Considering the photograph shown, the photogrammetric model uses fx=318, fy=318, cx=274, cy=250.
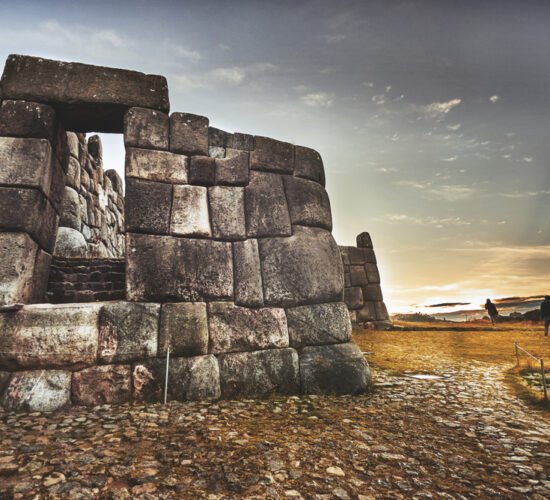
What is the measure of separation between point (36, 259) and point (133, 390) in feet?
5.76

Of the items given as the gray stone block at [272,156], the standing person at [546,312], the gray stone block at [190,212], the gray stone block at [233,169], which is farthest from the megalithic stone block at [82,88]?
the standing person at [546,312]

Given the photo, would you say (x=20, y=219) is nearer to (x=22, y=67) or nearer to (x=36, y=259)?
(x=36, y=259)

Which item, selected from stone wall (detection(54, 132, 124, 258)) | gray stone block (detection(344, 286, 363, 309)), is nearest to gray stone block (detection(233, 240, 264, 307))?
stone wall (detection(54, 132, 124, 258))

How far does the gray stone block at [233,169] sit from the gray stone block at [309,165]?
703 mm

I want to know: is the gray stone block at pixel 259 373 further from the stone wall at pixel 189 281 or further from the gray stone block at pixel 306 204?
the gray stone block at pixel 306 204

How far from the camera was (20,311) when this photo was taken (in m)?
2.94

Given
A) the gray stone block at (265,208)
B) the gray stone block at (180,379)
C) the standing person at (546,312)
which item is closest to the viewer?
the gray stone block at (180,379)

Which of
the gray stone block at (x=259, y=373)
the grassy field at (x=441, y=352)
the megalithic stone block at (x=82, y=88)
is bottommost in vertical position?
the grassy field at (x=441, y=352)

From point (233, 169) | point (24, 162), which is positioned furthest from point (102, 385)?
point (233, 169)

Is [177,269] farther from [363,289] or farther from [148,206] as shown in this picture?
[363,289]

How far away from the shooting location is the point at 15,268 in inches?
122

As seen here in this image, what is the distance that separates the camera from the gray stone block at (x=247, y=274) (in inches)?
142

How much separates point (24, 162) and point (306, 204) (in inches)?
123

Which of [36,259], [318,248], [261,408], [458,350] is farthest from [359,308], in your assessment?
[36,259]
